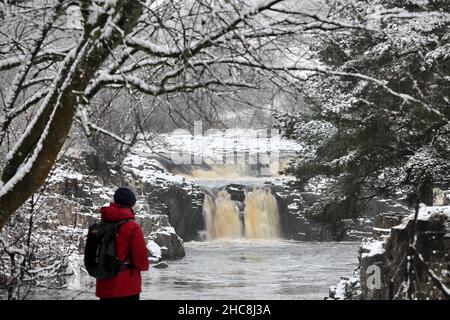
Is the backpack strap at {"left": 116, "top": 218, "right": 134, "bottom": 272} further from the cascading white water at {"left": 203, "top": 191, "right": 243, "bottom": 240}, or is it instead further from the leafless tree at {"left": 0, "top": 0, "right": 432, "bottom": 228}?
the cascading white water at {"left": 203, "top": 191, "right": 243, "bottom": 240}

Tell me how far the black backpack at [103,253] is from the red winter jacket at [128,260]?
1.8 inches

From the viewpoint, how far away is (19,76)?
5.38 meters

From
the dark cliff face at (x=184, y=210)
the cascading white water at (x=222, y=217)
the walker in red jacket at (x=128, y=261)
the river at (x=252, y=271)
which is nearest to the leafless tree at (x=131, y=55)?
the walker in red jacket at (x=128, y=261)

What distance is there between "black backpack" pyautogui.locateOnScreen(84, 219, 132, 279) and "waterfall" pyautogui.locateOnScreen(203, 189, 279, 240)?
24.1 m

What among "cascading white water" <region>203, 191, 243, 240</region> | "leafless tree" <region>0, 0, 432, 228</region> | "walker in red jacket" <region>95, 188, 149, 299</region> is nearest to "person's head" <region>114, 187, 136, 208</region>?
"walker in red jacket" <region>95, 188, 149, 299</region>

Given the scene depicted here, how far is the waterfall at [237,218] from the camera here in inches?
1166

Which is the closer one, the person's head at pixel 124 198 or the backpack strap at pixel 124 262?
the backpack strap at pixel 124 262

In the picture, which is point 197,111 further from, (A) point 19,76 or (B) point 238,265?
(B) point 238,265

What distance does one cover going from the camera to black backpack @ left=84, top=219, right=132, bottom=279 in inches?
204

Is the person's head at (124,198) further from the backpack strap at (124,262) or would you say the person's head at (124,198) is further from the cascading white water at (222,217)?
the cascading white water at (222,217)

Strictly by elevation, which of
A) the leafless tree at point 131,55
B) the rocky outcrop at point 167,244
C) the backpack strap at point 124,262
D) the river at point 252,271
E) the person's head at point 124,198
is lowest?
the river at point 252,271

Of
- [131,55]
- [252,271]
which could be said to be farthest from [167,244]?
[131,55]

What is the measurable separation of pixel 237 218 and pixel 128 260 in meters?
24.7
